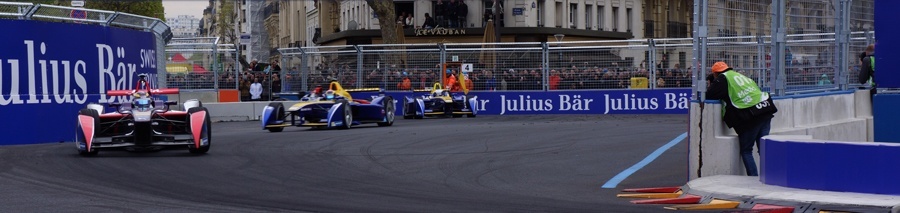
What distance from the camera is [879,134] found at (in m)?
14.9

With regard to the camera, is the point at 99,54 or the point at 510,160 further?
the point at 99,54

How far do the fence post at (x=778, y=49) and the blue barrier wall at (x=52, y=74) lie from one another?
10.8 metres

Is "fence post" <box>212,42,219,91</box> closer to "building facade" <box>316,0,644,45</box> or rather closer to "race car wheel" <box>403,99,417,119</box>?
"race car wheel" <box>403,99,417,119</box>

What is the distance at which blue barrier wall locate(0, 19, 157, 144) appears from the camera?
1938cm

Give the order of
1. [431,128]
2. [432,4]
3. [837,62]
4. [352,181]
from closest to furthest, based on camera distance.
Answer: [352,181] < [837,62] < [431,128] < [432,4]

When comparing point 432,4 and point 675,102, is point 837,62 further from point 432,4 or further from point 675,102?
point 432,4

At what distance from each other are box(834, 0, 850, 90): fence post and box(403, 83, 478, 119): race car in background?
1432cm

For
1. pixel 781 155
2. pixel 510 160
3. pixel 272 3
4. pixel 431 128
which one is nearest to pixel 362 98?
pixel 431 128

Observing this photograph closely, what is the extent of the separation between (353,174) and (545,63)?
776 inches

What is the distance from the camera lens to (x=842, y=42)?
56.5ft

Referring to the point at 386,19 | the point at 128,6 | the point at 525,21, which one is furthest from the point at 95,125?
the point at 128,6

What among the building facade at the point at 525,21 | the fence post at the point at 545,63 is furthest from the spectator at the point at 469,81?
the building facade at the point at 525,21

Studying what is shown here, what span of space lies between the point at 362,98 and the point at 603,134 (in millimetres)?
7732

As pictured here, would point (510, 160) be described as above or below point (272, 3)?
below
